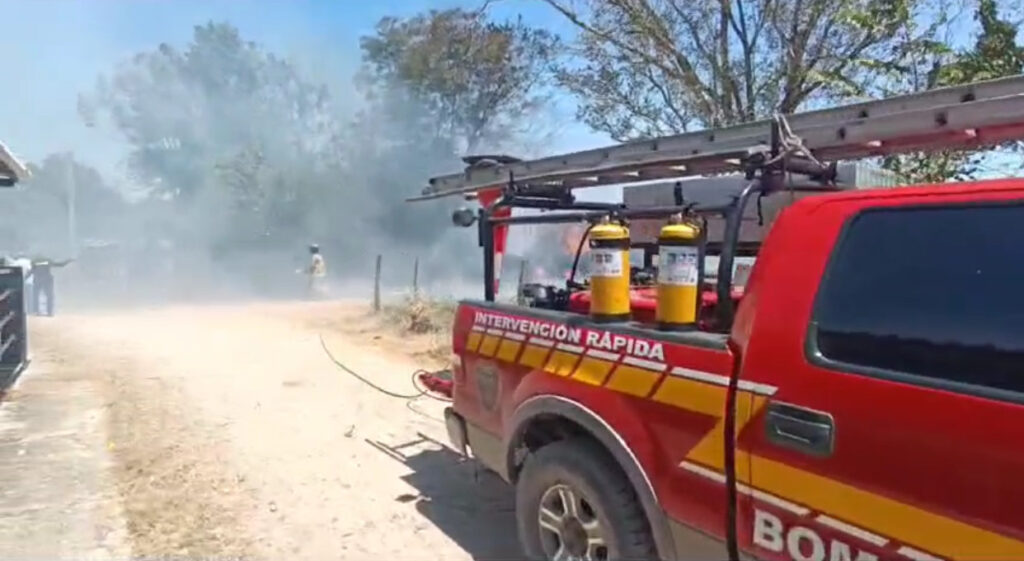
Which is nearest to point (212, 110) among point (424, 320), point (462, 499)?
point (424, 320)

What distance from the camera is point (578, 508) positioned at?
3.12 meters

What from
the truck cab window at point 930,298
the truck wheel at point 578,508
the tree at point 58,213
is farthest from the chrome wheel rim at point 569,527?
the tree at point 58,213

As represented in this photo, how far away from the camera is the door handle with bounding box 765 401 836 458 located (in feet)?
7.04

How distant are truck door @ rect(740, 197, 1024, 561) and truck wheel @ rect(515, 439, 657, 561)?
551 millimetres

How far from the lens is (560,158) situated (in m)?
4.54

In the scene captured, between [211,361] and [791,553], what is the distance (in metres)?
8.74

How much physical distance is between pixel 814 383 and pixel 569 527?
1.35 metres

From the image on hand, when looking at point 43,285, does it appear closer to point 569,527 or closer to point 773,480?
point 569,527

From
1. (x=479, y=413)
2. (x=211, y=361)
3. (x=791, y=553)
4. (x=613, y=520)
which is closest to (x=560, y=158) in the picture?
(x=479, y=413)

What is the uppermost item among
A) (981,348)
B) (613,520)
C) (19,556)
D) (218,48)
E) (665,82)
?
(218,48)

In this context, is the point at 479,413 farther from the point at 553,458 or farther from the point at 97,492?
the point at 97,492

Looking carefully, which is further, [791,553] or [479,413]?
[479,413]

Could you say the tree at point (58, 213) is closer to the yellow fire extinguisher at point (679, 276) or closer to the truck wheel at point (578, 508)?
the truck wheel at point (578, 508)

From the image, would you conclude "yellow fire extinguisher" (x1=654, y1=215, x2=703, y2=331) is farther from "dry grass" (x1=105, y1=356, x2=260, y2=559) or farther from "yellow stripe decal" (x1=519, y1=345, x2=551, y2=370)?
"dry grass" (x1=105, y1=356, x2=260, y2=559)
